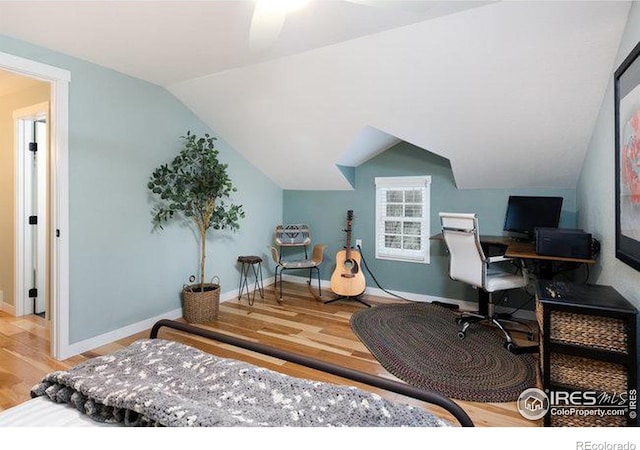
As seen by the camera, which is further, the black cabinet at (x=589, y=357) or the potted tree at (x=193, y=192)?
the potted tree at (x=193, y=192)

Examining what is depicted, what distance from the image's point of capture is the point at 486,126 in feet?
9.19

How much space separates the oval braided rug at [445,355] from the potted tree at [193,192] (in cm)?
155

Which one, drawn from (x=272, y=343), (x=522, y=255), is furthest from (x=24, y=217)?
(x=522, y=255)

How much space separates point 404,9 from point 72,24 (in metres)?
2.12

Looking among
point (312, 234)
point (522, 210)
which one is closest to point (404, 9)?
point (522, 210)

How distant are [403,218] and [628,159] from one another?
2496 millimetres

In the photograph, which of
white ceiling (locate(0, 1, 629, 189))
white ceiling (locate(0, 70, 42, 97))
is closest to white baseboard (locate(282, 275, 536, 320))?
white ceiling (locate(0, 1, 629, 189))

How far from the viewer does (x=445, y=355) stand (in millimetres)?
2555

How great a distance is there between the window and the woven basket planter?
2099 mm

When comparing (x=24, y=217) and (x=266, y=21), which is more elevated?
(x=266, y=21)

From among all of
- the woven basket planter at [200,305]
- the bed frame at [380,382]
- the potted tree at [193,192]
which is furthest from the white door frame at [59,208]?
the bed frame at [380,382]

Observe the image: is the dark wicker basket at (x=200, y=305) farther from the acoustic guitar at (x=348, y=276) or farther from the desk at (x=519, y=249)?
the desk at (x=519, y=249)

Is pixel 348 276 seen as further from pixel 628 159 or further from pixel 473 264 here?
pixel 628 159

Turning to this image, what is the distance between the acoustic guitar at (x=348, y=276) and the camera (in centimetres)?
388
